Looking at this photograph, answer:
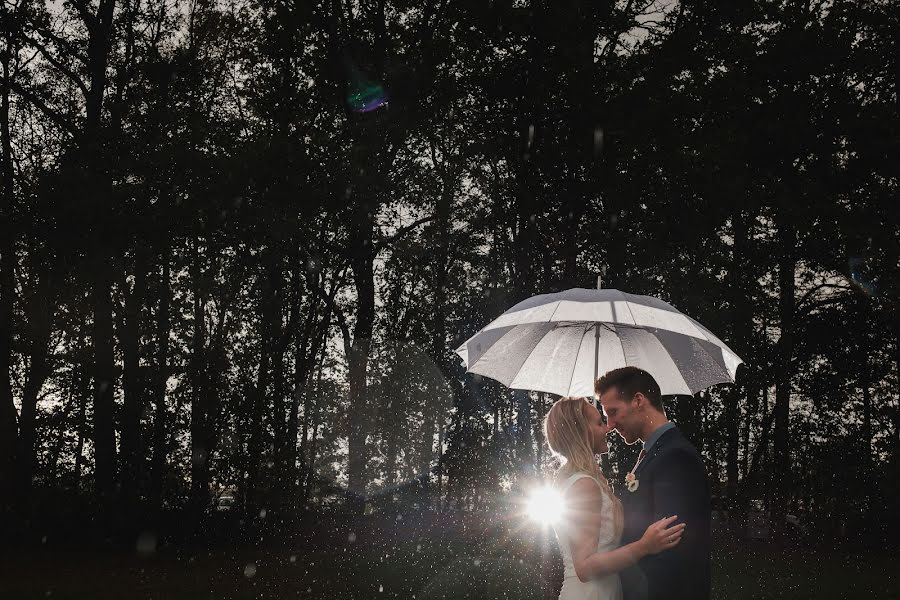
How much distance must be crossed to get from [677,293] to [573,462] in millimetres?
11762

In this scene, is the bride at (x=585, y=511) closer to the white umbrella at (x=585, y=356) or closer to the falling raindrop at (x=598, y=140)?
the white umbrella at (x=585, y=356)

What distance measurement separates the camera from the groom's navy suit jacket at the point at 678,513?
339cm

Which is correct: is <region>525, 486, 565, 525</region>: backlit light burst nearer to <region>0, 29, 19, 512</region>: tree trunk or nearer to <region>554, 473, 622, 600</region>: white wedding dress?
<region>554, 473, 622, 600</region>: white wedding dress

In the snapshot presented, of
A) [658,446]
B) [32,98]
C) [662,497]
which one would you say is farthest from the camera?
[32,98]

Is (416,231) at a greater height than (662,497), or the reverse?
(416,231)

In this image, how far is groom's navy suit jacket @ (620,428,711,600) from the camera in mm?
3389

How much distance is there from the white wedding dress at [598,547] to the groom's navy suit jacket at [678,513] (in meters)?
0.20

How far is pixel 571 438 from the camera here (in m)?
3.79

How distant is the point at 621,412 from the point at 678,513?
0.55 meters

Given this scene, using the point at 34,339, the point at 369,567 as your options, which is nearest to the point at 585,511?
the point at 369,567

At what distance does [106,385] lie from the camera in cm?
1552

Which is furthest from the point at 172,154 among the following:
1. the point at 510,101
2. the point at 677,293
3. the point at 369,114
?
the point at 677,293

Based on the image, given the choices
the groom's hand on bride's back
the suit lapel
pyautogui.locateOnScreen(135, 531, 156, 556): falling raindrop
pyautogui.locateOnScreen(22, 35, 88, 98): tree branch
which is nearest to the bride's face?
the suit lapel

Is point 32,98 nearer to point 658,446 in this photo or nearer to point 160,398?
point 160,398
